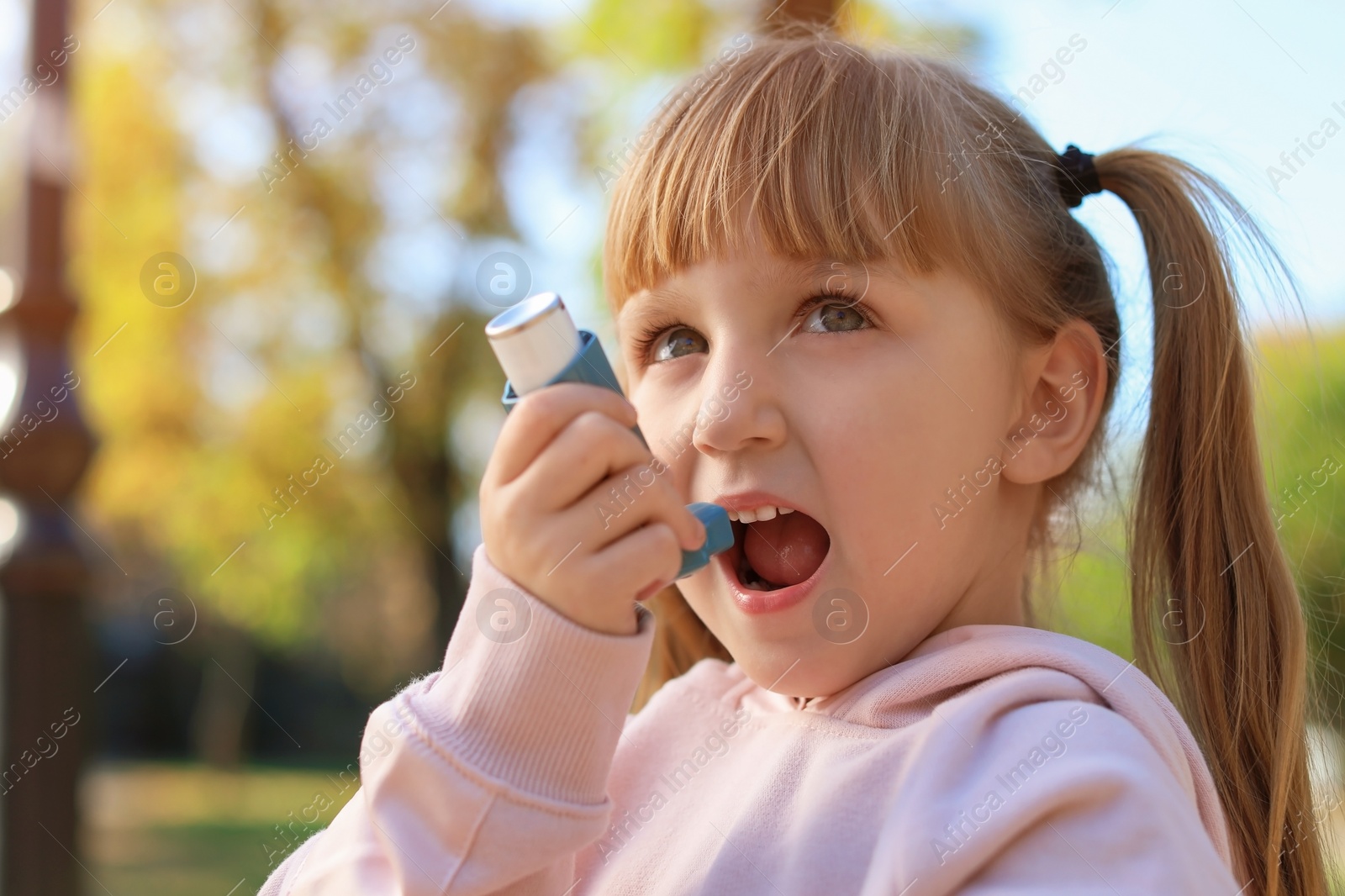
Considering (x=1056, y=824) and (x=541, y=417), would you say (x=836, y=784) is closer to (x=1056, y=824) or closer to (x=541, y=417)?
(x=1056, y=824)

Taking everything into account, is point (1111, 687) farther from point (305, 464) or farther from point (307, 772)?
point (307, 772)

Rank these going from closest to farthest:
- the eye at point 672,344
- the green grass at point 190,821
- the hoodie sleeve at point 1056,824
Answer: the hoodie sleeve at point 1056,824
the eye at point 672,344
the green grass at point 190,821

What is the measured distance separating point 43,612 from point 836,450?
2252 millimetres

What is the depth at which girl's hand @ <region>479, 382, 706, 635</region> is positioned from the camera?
0.97m

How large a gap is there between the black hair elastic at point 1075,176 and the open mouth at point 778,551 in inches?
23.8

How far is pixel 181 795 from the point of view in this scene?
1192 centimetres

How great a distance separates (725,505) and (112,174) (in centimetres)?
879

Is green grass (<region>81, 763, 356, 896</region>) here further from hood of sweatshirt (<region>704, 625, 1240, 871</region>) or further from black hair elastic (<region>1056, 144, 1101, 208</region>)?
black hair elastic (<region>1056, 144, 1101, 208</region>)

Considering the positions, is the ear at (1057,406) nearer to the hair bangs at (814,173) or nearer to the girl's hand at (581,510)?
the hair bangs at (814,173)

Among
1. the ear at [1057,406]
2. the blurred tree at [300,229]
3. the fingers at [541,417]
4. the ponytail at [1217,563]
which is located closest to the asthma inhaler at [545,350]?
the fingers at [541,417]

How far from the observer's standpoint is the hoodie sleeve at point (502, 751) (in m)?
Result: 0.95

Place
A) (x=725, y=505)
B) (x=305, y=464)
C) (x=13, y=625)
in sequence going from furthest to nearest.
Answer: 1. (x=305, y=464)
2. (x=13, y=625)
3. (x=725, y=505)

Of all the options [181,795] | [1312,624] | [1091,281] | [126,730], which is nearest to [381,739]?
[1091,281]

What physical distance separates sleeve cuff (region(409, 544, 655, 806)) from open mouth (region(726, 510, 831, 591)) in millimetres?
248
